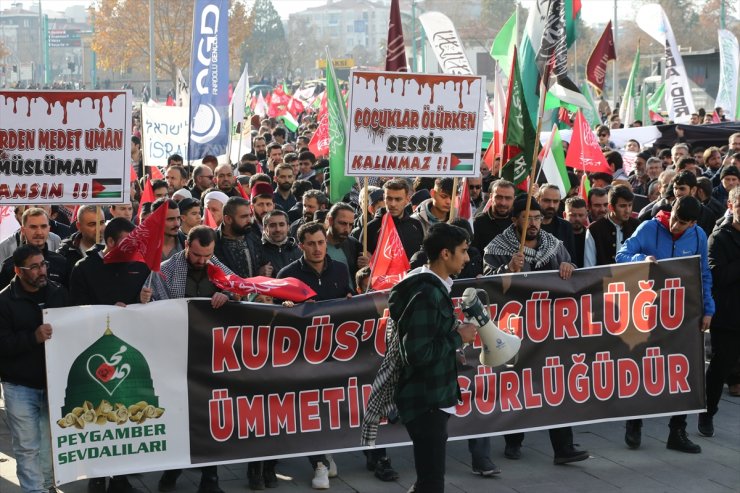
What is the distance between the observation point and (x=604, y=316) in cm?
771

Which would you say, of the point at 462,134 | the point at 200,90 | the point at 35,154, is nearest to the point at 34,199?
the point at 35,154

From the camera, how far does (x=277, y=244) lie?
8141 mm

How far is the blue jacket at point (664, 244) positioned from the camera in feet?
26.1

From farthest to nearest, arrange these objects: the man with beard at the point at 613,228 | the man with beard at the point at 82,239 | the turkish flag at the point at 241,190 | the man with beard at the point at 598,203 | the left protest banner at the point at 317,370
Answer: the turkish flag at the point at 241,190 → the man with beard at the point at 598,203 → the man with beard at the point at 613,228 → the man with beard at the point at 82,239 → the left protest banner at the point at 317,370

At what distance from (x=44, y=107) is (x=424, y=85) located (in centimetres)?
265

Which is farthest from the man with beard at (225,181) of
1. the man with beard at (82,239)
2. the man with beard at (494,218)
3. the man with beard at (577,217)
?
the man with beard at (494,218)

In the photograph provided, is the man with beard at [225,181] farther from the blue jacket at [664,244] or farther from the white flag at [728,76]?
the white flag at [728,76]

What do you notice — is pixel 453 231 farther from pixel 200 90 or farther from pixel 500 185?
pixel 200 90

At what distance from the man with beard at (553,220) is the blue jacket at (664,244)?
70 cm

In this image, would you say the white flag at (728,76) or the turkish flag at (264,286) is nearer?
the turkish flag at (264,286)

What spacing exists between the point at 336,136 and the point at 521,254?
3.48m

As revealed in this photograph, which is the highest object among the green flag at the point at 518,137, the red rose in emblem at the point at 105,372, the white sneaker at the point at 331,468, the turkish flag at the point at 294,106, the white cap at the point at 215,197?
the turkish flag at the point at 294,106

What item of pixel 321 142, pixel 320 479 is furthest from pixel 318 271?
pixel 321 142

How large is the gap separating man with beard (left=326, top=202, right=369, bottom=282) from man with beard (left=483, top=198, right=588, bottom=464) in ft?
3.22
